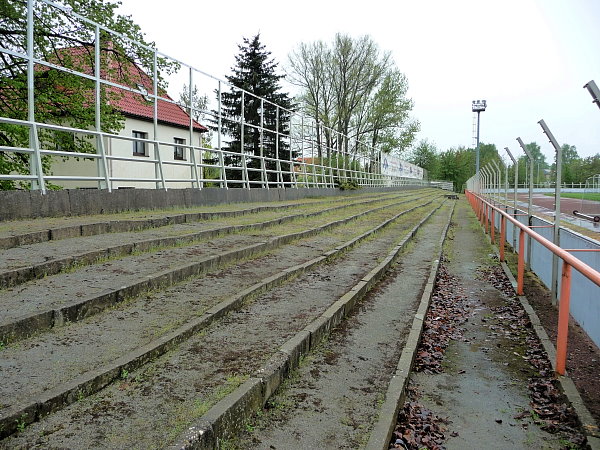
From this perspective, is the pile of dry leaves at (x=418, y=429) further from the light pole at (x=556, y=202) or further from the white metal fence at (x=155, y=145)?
the white metal fence at (x=155, y=145)

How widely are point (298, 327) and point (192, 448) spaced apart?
2.13 m

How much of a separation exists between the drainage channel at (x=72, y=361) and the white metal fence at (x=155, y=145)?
4.05m

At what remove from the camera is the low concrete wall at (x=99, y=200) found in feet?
21.7

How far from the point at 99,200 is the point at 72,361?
553 cm

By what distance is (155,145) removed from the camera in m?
11.0

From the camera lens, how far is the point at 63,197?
7.41 metres

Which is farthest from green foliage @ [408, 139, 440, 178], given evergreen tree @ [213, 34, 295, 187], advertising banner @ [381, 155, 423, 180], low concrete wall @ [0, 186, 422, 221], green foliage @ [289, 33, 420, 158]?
low concrete wall @ [0, 186, 422, 221]

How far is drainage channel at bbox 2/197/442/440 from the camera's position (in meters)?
2.60

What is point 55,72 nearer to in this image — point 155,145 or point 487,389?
point 155,145

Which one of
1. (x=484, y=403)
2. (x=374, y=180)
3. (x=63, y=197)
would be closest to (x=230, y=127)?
(x=63, y=197)

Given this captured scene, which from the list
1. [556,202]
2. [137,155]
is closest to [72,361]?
[556,202]

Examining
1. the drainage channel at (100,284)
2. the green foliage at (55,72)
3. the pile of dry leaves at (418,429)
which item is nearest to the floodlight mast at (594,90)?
the pile of dry leaves at (418,429)

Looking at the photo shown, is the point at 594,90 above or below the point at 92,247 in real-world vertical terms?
above

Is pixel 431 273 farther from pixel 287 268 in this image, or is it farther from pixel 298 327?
pixel 298 327
